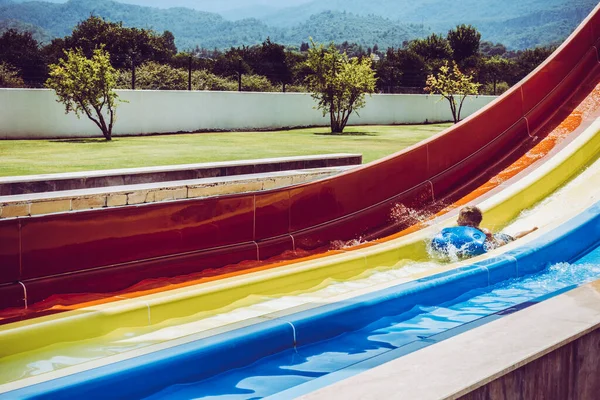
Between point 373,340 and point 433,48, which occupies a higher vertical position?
point 433,48

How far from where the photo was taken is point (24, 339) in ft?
12.1

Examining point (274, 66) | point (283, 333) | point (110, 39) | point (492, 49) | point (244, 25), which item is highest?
point (244, 25)

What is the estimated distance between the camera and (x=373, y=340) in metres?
4.02

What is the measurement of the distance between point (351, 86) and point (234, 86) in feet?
26.3

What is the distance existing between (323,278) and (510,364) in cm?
320

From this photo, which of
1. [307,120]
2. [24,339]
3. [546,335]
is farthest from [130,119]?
[546,335]

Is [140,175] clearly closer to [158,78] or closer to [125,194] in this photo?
[125,194]

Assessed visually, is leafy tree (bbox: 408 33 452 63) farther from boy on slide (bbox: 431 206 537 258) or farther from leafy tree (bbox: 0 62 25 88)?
boy on slide (bbox: 431 206 537 258)

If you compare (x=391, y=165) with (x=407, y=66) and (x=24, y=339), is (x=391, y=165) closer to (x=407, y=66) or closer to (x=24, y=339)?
(x=24, y=339)

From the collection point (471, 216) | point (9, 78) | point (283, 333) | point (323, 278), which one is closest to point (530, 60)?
point (9, 78)

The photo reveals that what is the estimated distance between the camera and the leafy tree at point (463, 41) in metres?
61.5

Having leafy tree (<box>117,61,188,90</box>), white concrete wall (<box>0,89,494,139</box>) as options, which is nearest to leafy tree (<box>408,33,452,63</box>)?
white concrete wall (<box>0,89,494,139</box>)

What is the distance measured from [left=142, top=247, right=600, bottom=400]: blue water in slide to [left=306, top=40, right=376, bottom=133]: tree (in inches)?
526

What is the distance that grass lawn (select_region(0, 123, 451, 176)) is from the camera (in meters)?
10.6
